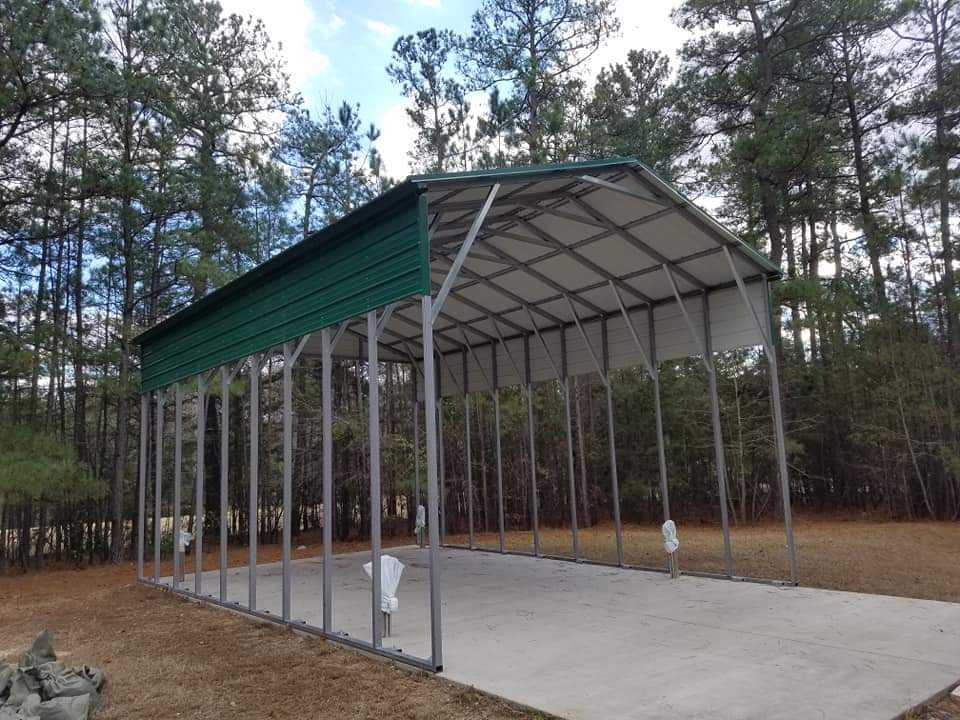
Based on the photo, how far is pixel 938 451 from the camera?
13.1 m

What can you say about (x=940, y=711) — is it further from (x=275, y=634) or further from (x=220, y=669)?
(x=275, y=634)

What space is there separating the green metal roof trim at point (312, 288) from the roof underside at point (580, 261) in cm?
25

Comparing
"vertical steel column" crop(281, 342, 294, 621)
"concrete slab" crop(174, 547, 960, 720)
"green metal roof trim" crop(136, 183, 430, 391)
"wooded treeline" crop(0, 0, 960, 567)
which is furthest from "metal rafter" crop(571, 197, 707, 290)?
"wooded treeline" crop(0, 0, 960, 567)

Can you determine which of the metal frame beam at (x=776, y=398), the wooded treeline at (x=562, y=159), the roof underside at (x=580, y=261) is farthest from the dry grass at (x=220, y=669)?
the wooded treeline at (x=562, y=159)

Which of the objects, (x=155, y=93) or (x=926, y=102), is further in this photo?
(x=926, y=102)

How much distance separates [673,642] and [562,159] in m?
9.86

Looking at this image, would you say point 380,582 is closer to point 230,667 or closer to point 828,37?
point 230,667

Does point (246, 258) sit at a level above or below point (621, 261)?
above

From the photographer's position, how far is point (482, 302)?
31.0 ft

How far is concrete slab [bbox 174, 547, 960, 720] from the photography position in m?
3.61

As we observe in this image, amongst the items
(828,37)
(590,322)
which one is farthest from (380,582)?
(828,37)

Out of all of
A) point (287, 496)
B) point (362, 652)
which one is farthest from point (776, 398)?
point (287, 496)

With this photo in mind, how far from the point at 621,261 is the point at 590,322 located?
167 cm

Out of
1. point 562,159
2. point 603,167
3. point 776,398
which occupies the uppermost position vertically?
point 562,159
